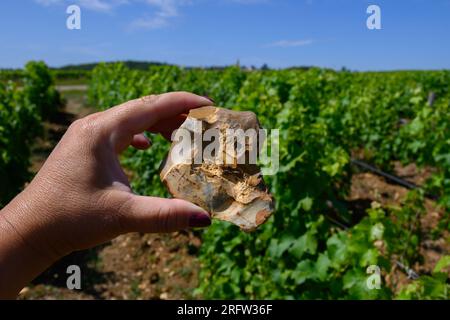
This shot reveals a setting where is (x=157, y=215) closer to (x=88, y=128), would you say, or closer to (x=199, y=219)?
(x=199, y=219)

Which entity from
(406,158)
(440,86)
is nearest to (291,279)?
(406,158)

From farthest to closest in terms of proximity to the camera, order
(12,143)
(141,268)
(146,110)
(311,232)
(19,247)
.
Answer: (12,143)
(141,268)
(311,232)
(146,110)
(19,247)

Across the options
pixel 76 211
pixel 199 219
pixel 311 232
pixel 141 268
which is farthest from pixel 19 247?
pixel 141 268

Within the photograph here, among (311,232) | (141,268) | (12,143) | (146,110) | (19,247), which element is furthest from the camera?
(12,143)

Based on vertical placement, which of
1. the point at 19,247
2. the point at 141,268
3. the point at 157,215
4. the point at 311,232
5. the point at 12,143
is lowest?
the point at 141,268
